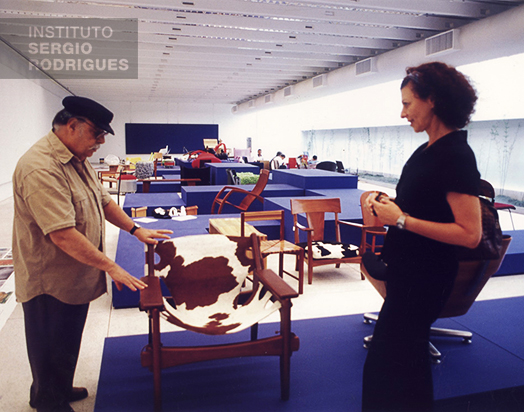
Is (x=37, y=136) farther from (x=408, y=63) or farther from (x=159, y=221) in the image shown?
(x=408, y=63)

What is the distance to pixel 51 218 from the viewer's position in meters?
1.83

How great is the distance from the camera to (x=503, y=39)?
6.79 metres

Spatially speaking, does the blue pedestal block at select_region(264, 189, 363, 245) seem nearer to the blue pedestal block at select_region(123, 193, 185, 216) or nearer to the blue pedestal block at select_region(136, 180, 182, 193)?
the blue pedestal block at select_region(123, 193, 185, 216)

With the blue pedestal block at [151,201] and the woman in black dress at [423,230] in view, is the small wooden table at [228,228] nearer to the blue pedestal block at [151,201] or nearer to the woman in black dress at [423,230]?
the blue pedestal block at [151,201]

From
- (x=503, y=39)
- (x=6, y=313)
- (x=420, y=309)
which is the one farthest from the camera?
(x=503, y=39)

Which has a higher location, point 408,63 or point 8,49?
point 8,49

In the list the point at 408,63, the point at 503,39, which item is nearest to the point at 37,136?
the point at 408,63

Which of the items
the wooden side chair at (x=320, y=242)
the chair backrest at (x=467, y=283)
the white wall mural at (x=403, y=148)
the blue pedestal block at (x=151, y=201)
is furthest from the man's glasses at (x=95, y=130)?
the white wall mural at (x=403, y=148)

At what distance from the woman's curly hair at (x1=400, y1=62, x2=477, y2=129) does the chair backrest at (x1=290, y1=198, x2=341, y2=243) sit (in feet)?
10.4

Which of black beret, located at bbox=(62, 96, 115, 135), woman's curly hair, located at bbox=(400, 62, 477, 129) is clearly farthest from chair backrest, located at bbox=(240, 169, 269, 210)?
woman's curly hair, located at bbox=(400, 62, 477, 129)

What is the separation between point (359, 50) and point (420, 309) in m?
10.1

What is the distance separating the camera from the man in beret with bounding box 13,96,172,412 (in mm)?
1850

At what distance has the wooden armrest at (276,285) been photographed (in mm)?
2189

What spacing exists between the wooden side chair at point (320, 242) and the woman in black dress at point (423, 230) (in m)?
2.59
